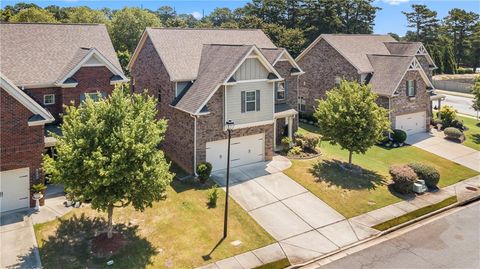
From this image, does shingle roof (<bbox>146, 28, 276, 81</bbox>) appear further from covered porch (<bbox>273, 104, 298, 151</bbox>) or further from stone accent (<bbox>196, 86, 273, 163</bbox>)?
covered porch (<bbox>273, 104, 298, 151</bbox>)

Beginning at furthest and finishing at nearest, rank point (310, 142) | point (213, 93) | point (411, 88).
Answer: point (411, 88), point (310, 142), point (213, 93)

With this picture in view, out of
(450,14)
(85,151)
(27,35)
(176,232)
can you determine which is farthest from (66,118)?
(450,14)

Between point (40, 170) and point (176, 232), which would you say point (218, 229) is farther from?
point (40, 170)

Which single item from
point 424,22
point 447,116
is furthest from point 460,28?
point 447,116

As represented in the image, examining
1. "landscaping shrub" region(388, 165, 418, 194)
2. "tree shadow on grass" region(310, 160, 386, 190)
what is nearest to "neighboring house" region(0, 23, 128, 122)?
"tree shadow on grass" region(310, 160, 386, 190)

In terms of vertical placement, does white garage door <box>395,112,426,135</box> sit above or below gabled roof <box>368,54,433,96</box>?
below

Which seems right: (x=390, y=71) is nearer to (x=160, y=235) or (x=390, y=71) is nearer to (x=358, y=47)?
(x=358, y=47)

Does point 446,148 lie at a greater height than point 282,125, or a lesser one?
lesser
